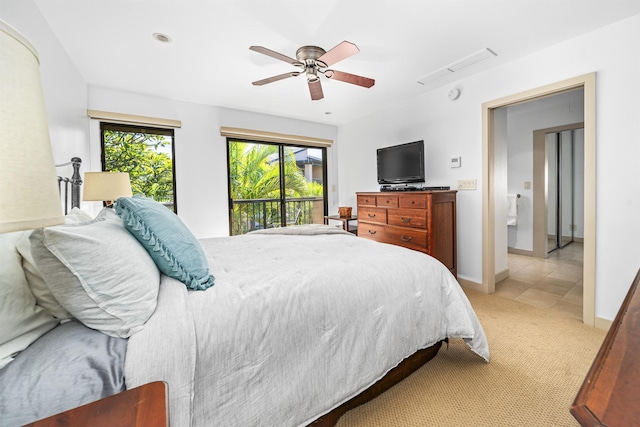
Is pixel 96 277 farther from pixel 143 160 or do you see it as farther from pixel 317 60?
pixel 143 160

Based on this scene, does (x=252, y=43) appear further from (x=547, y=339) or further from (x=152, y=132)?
(x=547, y=339)

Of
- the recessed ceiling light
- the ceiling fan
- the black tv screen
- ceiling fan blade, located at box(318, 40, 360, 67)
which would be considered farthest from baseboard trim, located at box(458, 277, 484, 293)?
the recessed ceiling light

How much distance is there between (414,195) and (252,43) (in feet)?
7.02

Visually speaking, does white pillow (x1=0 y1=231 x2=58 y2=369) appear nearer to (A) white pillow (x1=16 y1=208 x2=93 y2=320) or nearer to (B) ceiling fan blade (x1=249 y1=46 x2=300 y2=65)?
(A) white pillow (x1=16 y1=208 x2=93 y2=320)

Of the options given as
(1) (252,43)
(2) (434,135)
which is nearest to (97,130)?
(1) (252,43)

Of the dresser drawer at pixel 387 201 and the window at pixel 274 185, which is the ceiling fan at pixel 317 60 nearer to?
the dresser drawer at pixel 387 201

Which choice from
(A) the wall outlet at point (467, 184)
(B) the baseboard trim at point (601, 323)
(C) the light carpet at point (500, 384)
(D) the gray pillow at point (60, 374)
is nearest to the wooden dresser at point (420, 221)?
(A) the wall outlet at point (467, 184)

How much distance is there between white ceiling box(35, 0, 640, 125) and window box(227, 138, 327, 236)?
1360mm

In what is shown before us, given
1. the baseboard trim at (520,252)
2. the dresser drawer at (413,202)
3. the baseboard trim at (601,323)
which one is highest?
the dresser drawer at (413,202)

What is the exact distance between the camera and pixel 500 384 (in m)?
1.59

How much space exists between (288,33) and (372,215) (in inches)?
89.3

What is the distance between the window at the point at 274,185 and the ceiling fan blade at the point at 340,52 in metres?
2.41

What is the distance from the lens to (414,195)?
9.92ft

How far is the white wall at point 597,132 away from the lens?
6.80 feet
